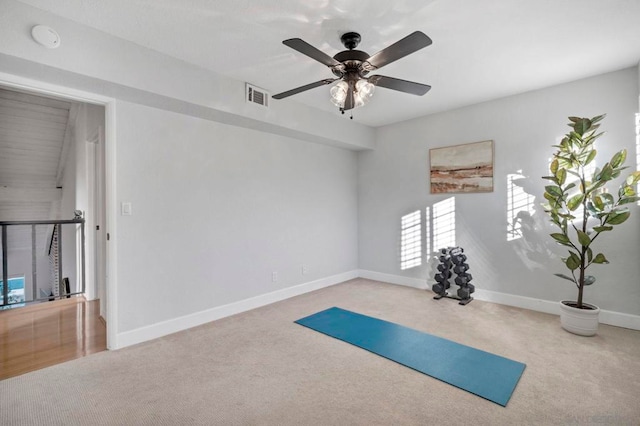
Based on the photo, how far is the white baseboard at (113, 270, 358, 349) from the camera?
2752 mm

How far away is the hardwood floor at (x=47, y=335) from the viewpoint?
245 centimetres

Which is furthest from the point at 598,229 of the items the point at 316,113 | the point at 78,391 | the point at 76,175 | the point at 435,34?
the point at 76,175

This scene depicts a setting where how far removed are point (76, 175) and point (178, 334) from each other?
11.2 feet

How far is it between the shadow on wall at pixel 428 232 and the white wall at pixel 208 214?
1.25m

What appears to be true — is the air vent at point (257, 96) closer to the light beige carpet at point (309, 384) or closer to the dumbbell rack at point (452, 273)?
the light beige carpet at point (309, 384)

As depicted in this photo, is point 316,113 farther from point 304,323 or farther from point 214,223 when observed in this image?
point 304,323

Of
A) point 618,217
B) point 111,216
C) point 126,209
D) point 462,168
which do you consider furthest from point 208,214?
point 618,217

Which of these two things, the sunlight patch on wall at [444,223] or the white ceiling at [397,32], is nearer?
the white ceiling at [397,32]

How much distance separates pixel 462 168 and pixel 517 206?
0.84 m

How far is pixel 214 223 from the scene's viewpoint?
3387 mm

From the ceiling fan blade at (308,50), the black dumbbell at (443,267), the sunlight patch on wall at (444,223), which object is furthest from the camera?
the sunlight patch on wall at (444,223)

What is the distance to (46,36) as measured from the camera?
204 cm

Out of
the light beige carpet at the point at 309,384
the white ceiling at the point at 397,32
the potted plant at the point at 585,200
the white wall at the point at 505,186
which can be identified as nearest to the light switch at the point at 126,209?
the light beige carpet at the point at 309,384

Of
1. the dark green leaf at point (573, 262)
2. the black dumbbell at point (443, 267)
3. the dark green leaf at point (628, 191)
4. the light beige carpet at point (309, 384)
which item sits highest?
the dark green leaf at point (628, 191)
